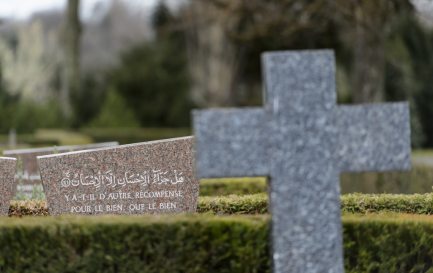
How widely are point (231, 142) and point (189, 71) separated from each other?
33.2 meters

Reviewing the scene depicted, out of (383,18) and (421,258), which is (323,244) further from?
(383,18)

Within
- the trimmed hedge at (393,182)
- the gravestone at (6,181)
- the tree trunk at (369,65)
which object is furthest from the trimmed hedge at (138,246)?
the tree trunk at (369,65)

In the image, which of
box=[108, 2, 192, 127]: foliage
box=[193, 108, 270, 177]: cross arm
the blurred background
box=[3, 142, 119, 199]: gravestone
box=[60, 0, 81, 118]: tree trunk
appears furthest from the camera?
box=[108, 2, 192, 127]: foliage

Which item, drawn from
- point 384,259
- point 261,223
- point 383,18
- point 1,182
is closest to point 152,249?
point 261,223

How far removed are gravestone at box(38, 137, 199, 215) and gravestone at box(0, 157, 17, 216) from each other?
0.29 metres

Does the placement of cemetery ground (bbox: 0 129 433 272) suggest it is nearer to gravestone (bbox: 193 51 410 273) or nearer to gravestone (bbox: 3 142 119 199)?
gravestone (bbox: 193 51 410 273)

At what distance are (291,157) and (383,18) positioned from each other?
1591 cm

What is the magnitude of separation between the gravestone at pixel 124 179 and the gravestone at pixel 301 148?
3.32 meters

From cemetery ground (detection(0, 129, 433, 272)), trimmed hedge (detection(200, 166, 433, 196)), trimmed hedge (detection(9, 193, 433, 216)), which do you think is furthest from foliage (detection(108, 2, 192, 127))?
cemetery ground (detection(0, 129, 433, 272))

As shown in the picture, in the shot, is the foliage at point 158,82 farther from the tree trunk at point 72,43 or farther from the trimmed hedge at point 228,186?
the trimmed hedge at point 228,186

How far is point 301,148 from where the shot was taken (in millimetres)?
5492

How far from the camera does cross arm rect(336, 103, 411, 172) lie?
5547 millimetres

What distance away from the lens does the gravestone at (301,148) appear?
543 cm

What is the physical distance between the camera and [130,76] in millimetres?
38438
